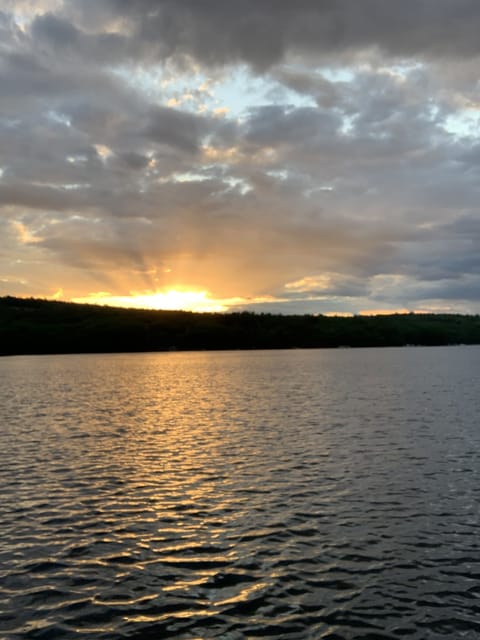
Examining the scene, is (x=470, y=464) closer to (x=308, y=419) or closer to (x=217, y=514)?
(x=217, y=514)

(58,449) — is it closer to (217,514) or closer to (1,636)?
(217,514)

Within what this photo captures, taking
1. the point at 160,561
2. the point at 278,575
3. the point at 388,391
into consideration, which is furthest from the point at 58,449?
the point at 388,391

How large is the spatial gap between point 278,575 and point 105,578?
21.8ft

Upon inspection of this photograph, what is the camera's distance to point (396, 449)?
4478 cm

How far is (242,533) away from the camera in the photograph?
84.2 feet

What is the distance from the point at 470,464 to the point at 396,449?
7023 mm

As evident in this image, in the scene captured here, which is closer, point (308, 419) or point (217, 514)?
point (217, 514)

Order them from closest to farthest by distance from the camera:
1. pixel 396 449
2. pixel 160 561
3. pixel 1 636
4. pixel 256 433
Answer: pixel 1 636
pixel 160 561
pixel 396 449
pixel 256 433

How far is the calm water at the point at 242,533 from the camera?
58.9 feet

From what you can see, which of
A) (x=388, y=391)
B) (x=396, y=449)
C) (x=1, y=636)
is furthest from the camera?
(x=388, y=391)

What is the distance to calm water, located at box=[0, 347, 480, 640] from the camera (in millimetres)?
17938

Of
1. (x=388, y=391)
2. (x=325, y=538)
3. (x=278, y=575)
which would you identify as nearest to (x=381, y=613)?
(x=278, y=575)

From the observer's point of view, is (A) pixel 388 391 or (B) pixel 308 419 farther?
(A) pixel 388 391

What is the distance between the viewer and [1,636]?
55.2ft
